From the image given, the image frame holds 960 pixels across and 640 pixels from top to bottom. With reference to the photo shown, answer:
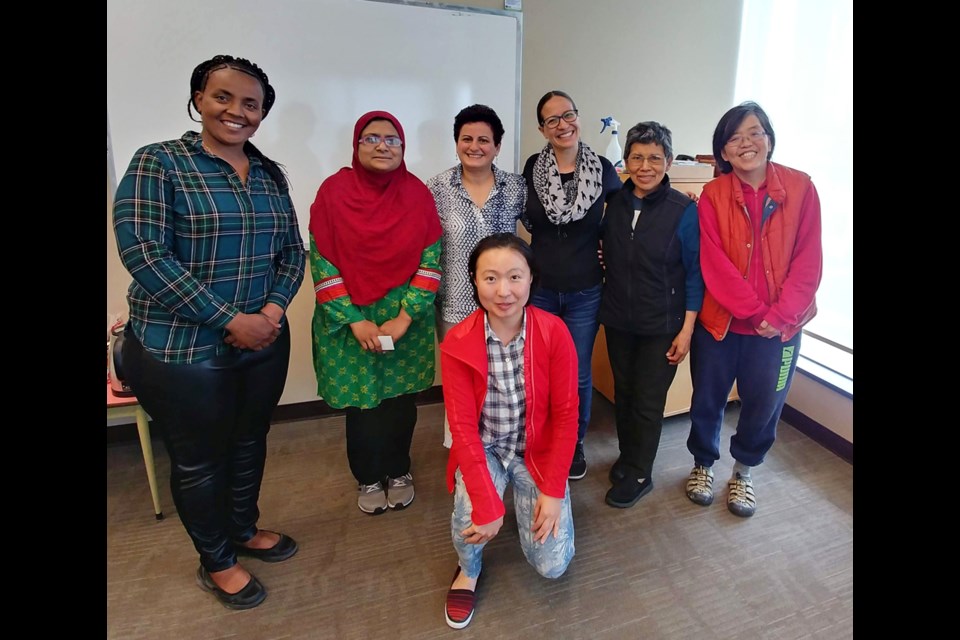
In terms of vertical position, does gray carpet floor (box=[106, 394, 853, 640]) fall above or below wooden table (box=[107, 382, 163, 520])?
below

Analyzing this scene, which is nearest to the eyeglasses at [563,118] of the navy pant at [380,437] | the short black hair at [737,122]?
the short black hair at [737,122]

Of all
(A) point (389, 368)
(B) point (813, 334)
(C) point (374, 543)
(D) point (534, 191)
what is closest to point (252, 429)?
(A) point (389, 368)

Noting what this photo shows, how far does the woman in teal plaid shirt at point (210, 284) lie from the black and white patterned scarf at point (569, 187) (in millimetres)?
846

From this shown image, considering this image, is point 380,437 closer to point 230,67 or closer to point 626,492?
point 626,492

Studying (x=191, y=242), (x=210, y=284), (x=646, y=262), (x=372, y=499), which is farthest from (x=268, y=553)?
(x=646, y=262)

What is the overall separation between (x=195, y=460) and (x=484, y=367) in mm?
832

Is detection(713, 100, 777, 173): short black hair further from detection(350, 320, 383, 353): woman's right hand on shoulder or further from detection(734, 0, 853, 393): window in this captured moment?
detection(350, 320, 383, 353): woman's right hand on shoulder

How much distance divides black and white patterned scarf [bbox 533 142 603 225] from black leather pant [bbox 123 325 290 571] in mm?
974

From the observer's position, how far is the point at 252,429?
1509mm

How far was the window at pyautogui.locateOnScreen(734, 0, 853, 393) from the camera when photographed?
88.8 inches

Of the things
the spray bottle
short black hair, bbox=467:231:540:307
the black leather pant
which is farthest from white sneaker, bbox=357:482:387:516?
the spray bottle

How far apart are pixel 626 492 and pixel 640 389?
1.41ft

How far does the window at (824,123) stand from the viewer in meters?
2.26

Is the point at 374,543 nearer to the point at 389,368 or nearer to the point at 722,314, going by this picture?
the point at 389,368
